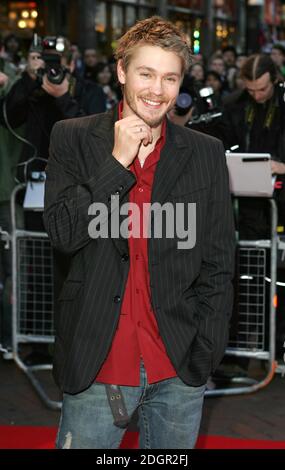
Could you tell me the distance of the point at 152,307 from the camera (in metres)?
2.62

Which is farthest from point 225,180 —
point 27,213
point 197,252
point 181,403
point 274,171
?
point 27,213

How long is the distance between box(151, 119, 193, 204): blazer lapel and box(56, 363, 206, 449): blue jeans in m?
0.55

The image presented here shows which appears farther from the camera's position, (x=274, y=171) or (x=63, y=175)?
(x=274, y=171)

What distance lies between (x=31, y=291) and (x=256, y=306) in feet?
5.05

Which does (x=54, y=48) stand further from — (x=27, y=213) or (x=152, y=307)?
(x=152, y=307)

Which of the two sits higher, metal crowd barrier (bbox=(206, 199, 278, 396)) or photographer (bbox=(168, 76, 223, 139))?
photographer (bbox=(168, 76, 223, 139))

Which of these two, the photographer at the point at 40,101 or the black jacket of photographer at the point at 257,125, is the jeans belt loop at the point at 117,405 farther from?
the black jacket of photographer at the point at 257,125

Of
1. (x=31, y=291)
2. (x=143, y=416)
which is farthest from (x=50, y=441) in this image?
(x=143, y=416)

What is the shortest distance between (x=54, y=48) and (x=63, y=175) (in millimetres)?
3781

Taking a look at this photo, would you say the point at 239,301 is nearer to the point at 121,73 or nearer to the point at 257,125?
the point at 257,125

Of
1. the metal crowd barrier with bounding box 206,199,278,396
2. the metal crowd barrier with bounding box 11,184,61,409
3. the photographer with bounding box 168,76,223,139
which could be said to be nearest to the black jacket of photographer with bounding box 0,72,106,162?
the metal crowd barrier with bounding box 11,184,61,409

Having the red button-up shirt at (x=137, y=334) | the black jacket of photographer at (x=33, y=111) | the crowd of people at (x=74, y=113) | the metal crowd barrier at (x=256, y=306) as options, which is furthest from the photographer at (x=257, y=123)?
the red button-up shirt at (x=137, y=334)

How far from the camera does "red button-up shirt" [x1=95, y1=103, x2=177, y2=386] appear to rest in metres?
2.59

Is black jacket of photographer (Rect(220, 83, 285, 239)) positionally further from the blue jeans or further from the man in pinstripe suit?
the blue jeans
